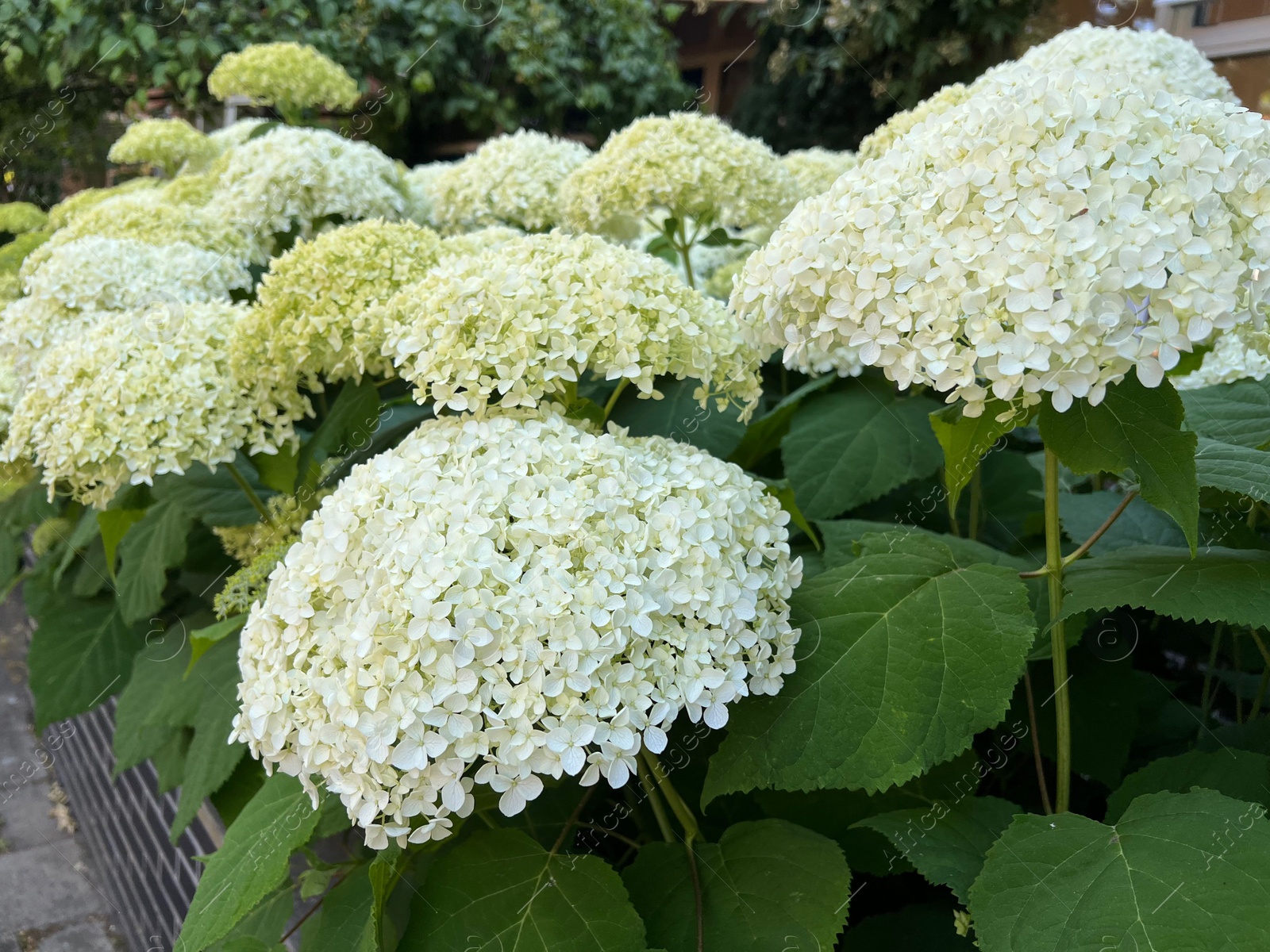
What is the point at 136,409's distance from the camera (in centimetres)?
146

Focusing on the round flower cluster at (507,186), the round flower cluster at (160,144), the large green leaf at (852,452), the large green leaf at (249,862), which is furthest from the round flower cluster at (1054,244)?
the round flower cluster at (160,144)

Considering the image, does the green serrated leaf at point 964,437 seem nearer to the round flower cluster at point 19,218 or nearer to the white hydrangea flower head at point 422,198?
the white hydrangea flower head at point 422,198

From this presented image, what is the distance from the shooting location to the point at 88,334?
5.30ft

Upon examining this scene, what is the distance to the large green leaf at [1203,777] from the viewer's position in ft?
3.61

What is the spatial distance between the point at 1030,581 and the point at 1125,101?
619 millimetres

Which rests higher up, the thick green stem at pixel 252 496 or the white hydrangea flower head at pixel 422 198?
the white hydrangea flower head at pixel 422 198

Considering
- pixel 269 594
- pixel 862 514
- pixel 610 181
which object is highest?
pixel 610 181

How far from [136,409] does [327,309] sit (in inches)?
13.9

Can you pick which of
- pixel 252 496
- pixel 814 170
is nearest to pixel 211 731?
pixel 252 496

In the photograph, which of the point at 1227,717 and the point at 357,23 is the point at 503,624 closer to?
the point at 1227,717

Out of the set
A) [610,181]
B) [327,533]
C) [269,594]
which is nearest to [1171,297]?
[327,533]

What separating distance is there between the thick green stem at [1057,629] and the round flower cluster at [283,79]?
235 cm

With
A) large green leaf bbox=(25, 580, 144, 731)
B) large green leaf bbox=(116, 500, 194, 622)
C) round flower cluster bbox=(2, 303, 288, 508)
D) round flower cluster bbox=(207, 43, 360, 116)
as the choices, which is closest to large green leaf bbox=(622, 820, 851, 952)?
round flower cluster bbox=(2, 303, 288, 508)

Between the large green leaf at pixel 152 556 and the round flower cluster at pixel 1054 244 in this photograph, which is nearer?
the round flower cluster at pixel 1054 244
